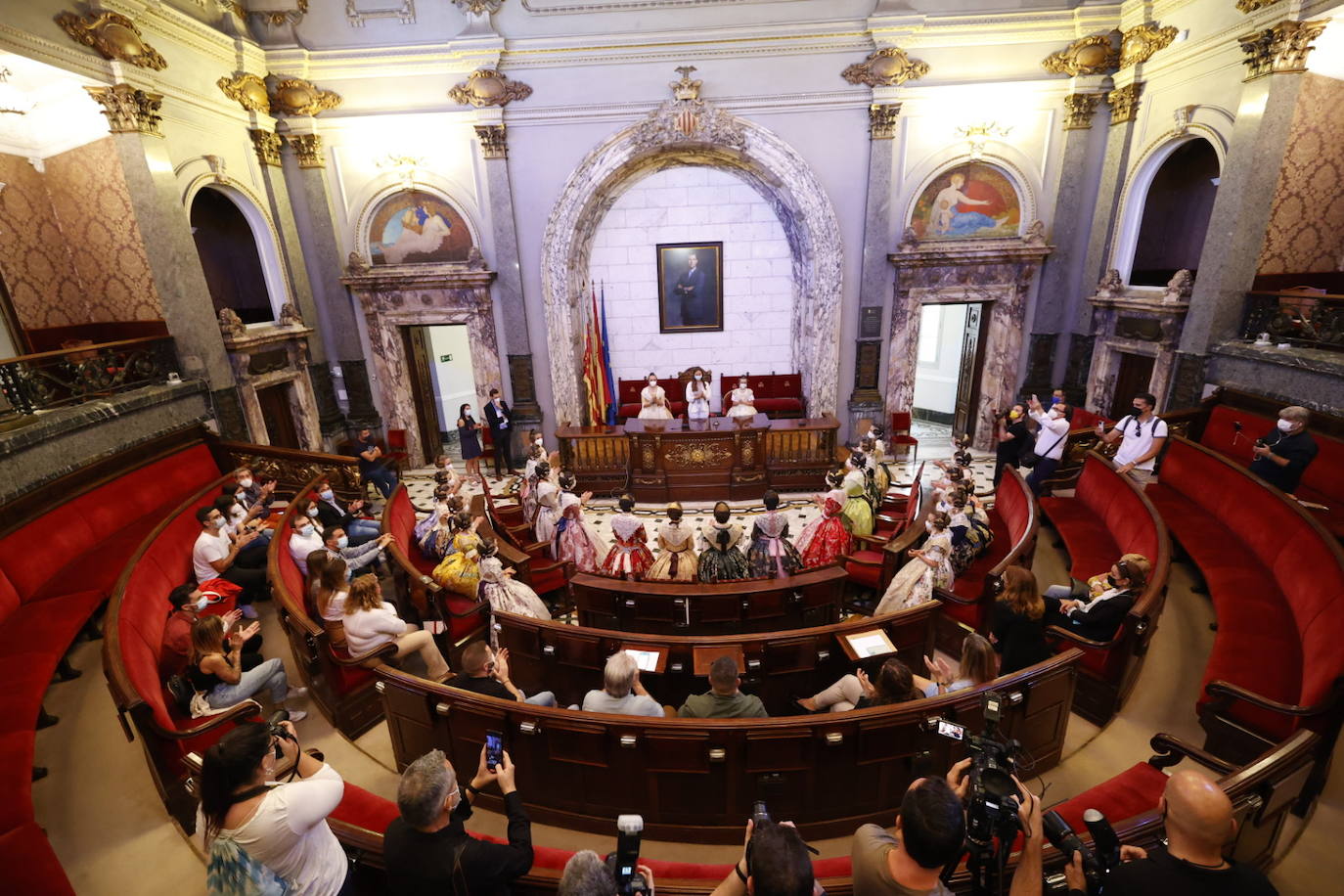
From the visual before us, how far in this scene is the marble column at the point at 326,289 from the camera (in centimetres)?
992

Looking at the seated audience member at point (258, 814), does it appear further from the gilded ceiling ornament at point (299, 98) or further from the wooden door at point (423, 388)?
the gilded ceiling ornament at point (299, 98)

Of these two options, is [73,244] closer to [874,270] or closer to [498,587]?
[498,587]

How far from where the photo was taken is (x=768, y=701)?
433 centimetres

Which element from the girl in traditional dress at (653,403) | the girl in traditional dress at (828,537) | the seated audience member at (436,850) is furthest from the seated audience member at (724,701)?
the girl in traditional dress at (653,403)

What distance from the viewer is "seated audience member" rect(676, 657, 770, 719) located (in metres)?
3.36

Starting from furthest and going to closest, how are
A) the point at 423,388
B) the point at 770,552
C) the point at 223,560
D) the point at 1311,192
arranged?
1. the point at 423,388
2. the point at 1311,192
3. the point at 770,552
4. the point at 223,560

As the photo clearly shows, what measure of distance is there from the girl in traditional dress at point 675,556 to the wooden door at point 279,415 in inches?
294

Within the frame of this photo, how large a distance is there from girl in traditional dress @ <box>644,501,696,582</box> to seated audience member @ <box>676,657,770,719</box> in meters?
2.10

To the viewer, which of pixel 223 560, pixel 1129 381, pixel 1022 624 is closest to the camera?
pixel 1022 624

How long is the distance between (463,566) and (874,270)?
828cm

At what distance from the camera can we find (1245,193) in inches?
287

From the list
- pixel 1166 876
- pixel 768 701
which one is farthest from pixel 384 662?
pixel 1166 876

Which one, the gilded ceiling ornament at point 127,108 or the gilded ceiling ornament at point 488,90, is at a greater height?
the gilded ceiling ornament at point 488,90

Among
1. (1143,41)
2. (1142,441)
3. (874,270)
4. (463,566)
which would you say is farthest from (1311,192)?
(463,566)
